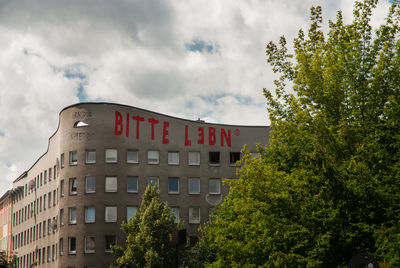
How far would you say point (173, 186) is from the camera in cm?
6506

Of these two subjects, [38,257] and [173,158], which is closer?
[173,158]

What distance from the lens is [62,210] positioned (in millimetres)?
65625

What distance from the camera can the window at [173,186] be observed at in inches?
2557

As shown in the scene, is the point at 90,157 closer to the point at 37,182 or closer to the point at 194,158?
the point at 194,158

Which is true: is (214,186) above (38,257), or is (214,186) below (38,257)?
above

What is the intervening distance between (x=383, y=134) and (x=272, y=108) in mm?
5591

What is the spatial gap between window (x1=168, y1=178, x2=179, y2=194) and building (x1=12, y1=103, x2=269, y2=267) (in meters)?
0.11

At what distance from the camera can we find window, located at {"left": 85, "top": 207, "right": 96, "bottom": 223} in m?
62.9

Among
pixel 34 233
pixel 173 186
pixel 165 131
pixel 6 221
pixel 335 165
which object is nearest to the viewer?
pixel 335 165

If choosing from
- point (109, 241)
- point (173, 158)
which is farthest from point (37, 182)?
point (173, 158)

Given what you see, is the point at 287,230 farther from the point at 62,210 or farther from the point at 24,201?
the point at 24,201

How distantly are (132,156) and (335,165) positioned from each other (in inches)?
1769

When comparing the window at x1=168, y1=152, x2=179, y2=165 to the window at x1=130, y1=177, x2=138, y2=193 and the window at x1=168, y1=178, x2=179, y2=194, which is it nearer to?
the window at x1=168, y1=178, x2=179, y2=194

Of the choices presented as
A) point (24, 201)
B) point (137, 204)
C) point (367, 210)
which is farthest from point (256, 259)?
point (24, 201)
